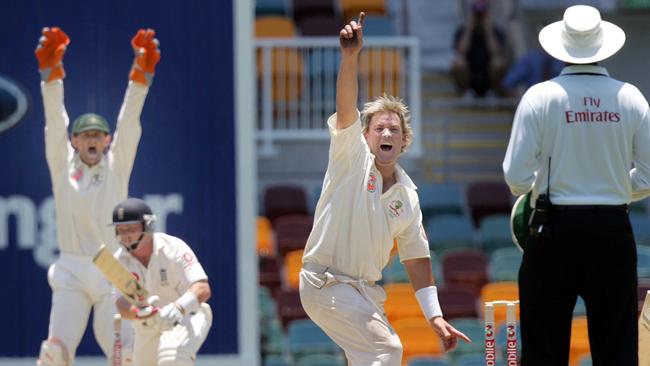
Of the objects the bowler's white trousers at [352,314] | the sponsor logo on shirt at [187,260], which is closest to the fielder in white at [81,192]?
the sponsor logo on shirt at [187,260]

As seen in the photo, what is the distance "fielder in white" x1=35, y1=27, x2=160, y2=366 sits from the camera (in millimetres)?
10281

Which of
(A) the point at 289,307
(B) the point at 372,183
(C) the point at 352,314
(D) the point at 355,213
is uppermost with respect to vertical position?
(B) the point at 372,183

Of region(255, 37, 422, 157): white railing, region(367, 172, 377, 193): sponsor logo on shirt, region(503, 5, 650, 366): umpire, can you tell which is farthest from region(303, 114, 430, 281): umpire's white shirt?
region(255, 37, 422, 157): white railing

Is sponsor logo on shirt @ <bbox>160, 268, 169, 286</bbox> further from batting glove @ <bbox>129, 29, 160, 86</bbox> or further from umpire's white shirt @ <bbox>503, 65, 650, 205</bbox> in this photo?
umpire's white shirt @ <bbox>503, 65, 650, 205</bbox>

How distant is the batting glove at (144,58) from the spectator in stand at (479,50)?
7.23 m

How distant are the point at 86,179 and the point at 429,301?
3.18 metres

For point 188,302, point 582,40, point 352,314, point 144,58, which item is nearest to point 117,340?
point 188,302

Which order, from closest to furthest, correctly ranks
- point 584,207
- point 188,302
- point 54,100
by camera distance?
point 584,207 → point 188,302 → point 54,100

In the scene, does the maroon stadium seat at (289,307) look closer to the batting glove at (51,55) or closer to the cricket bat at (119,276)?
the batting glove at (51,55)

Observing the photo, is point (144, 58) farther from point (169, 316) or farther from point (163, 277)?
point (169, 316)

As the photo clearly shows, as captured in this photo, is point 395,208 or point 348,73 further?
point 395,208

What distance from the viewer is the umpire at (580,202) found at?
7.39 metres

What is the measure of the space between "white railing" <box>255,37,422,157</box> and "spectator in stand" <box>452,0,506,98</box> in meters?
0.81

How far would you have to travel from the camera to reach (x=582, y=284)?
7.50m
